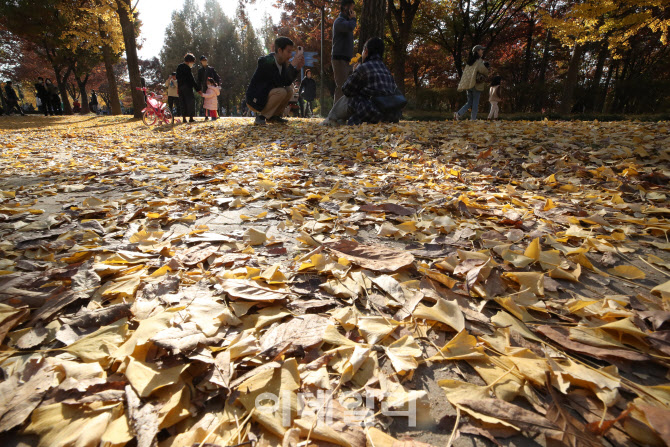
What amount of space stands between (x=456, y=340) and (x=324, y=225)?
1.01 meters

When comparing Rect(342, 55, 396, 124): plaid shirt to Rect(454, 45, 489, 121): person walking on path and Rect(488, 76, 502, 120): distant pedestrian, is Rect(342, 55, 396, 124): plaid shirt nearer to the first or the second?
Rect(454, 45, 489, 121): person walking on path

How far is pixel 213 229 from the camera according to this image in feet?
5.85

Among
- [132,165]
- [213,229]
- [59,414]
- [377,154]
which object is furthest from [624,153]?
[132,165]

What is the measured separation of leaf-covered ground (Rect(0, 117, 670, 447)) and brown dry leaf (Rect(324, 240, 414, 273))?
14mm

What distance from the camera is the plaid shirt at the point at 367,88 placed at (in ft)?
18.3

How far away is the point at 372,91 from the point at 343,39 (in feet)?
6.06

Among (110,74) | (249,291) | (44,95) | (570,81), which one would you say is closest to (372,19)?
(249,291)

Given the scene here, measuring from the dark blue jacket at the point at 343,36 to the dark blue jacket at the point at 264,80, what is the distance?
1.27 metres

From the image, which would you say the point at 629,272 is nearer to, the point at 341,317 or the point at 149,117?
the point at 341,317

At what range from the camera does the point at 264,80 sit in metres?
7.28

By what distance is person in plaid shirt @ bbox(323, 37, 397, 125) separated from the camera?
5586mm

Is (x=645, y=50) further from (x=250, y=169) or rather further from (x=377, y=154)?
(x=250, y=169)

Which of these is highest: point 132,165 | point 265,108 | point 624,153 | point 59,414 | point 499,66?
point 499,66

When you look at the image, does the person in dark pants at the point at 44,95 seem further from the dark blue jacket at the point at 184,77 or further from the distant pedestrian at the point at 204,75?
the dark blue jacket at the point at 184,77
